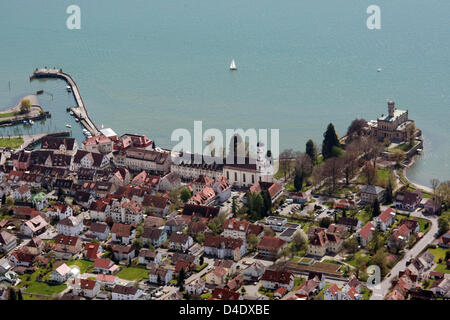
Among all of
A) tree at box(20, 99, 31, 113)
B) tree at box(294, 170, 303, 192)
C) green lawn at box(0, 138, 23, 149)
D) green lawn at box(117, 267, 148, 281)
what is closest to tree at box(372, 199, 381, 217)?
tree at box(294, 170, 303, 192)

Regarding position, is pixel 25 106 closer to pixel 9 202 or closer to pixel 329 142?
pixel 9 202

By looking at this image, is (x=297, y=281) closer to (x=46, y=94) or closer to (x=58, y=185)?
(x=58, y=185)

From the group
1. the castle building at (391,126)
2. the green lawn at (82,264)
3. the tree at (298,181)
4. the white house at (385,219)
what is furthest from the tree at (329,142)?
the green lawn at (82,264)

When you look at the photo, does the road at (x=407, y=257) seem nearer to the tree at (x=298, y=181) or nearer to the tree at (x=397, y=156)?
the tree at (x=298, y=181)

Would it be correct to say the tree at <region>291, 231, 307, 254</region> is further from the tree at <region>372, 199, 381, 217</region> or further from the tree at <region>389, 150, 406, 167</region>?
the tree at <region>389, 150, 406, 167</region>

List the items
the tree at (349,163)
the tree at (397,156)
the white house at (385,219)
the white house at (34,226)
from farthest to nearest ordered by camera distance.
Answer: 1. the tree at (397,156)
2. the tree at (349,163)
3. the white house at (34,226)
4. the white house at (385,219)

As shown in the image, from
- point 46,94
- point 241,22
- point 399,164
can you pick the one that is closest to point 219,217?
point 399,164
